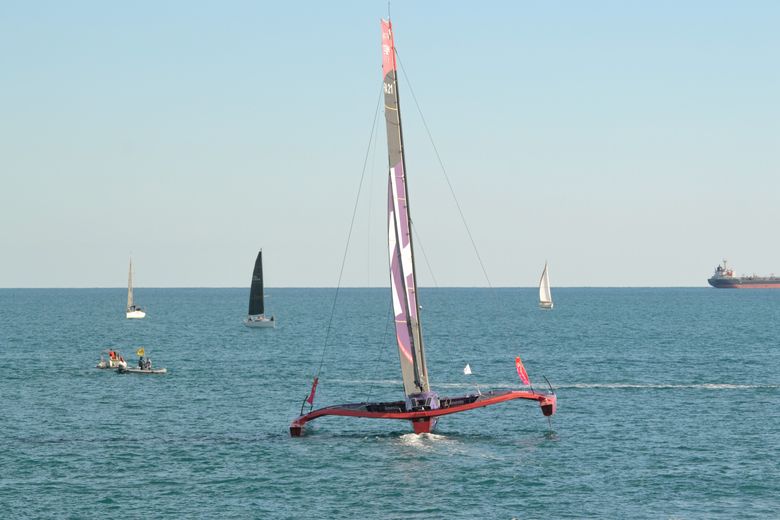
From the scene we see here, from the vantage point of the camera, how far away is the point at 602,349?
118500mm

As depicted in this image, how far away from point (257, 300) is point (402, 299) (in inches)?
4185

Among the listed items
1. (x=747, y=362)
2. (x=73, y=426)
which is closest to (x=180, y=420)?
(x=73, y=426)

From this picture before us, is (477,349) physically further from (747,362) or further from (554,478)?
(554,478)

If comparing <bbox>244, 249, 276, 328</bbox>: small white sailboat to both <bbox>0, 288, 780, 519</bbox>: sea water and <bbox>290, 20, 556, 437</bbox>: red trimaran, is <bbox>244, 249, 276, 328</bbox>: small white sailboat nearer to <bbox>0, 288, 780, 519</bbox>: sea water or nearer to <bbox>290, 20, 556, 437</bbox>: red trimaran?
<bbox>0, 288, 780, 519</bbox>: sea water

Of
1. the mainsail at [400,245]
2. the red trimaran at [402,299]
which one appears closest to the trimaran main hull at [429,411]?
the red trimaran at [402,299]

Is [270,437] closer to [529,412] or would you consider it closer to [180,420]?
[180,420]

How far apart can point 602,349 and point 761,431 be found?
6148cm

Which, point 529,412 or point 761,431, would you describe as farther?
point 529,412

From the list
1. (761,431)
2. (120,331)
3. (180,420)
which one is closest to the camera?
(761,431)

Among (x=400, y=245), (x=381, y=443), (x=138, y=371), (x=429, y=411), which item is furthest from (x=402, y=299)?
(x=138, y=371)

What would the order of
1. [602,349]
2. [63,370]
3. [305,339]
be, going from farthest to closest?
[305,339] → [602,349] → [63,370]

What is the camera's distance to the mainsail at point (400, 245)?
52312mm

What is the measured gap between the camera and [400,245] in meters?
52.5

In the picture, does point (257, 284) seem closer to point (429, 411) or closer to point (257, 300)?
point (257, 300)
